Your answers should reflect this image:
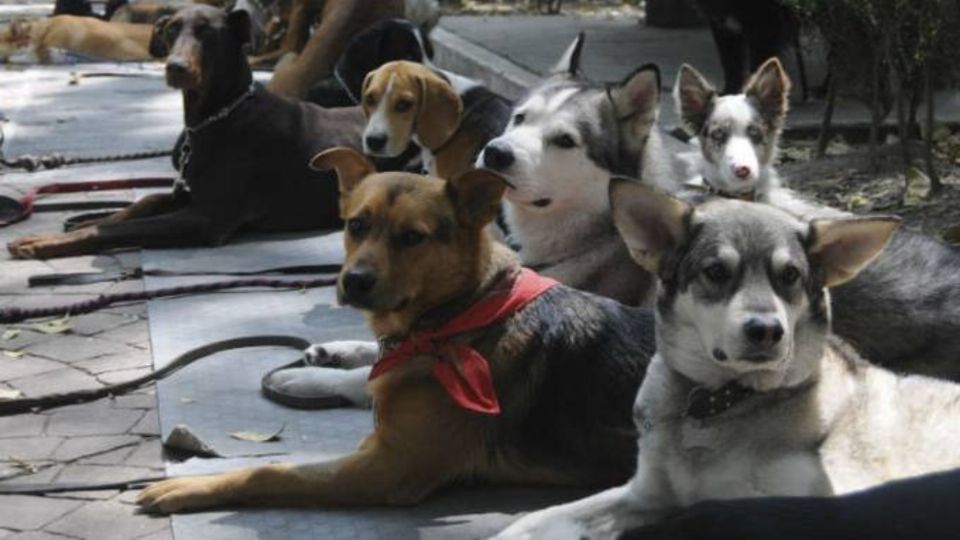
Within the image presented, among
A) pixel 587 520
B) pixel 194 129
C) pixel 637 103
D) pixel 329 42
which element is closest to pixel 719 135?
pixel 637 103

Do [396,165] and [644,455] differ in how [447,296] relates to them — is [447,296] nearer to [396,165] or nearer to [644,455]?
[644,455]

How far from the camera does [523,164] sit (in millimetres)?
6188

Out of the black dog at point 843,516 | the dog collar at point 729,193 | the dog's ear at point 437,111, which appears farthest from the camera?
the dog's ear at point 437,111

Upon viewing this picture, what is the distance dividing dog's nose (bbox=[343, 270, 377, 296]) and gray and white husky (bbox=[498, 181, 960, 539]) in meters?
0.84

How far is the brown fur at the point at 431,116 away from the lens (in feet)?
24.5

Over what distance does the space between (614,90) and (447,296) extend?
1629 millimetres

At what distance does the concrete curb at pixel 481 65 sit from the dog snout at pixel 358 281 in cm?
524

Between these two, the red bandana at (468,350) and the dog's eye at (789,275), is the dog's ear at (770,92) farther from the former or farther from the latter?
the dog's eye at (789,275)

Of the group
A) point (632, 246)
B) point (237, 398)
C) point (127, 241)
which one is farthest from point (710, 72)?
point (632, 246)

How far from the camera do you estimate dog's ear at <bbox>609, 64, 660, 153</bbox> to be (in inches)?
246

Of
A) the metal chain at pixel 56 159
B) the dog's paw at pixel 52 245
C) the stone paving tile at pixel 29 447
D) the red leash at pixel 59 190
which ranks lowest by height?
the metal chain at pixel 56 159

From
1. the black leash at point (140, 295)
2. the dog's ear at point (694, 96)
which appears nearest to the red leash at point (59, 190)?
the black leash at point (140, 295)

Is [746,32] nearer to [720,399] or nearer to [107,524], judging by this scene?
[720,399]

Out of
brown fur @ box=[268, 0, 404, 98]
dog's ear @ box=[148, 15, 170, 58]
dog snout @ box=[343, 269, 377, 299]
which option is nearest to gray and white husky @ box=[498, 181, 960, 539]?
dog snout @ box=[343, 269, 377, 299]
